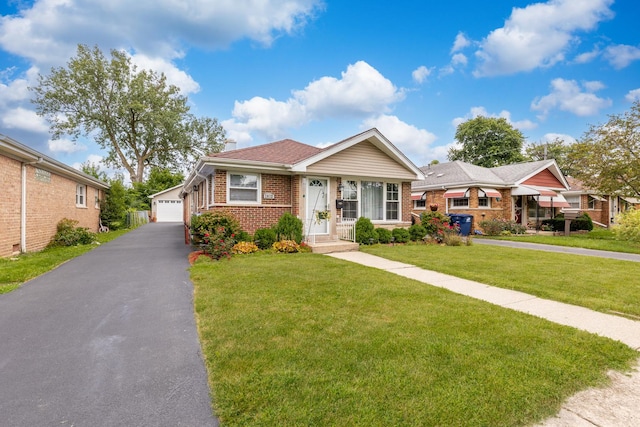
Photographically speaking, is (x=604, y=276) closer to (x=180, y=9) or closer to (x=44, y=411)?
(x=44, y=411)

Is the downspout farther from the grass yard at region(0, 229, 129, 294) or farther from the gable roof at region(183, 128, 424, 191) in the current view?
the gable roof at region(183, 128, 424, 191)

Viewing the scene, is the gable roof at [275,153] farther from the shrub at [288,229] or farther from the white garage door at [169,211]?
the white garage door at [169,211]

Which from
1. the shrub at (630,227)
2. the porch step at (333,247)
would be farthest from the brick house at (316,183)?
the shrub at (630,227)

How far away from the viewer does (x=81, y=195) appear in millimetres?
16859

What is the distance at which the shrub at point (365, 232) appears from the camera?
40.0 feet

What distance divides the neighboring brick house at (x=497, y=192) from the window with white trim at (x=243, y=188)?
41.4ft

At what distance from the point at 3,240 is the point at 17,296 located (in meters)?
5.10

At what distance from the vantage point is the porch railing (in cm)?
1225

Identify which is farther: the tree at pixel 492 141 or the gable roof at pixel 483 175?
the tree at pixel 492 141

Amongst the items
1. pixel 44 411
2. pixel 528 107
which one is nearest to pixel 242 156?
pixel 44 411

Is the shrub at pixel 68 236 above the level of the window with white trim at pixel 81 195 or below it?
below

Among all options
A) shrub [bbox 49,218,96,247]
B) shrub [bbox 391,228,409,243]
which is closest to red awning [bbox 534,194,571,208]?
shrub [bbox 391,228,409,243]

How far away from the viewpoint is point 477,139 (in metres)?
39.7

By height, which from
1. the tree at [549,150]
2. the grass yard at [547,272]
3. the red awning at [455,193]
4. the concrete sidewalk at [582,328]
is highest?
the tree at [549,150]
